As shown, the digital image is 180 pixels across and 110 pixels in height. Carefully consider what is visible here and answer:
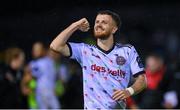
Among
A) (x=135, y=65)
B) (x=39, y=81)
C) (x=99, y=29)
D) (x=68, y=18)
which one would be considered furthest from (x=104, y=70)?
(x=68, y=18)

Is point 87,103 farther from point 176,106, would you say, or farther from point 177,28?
point 177,28

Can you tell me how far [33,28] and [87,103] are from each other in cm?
1055

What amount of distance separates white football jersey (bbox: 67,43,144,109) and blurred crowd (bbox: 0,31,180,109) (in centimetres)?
427

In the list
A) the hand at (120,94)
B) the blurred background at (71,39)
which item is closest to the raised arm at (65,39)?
the hand at (120,94)

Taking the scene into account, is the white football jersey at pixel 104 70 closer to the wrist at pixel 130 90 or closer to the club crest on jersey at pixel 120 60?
the club crest on jersey at pixel 120 60

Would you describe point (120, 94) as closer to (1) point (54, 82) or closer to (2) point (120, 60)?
(2) point (120, 60)

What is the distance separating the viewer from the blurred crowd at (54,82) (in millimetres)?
12938

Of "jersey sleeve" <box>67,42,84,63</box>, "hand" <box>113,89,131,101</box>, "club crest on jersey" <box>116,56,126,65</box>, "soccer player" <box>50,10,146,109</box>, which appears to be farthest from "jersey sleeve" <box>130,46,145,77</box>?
"jersey sleeve" <box>67,42,84,63</box>

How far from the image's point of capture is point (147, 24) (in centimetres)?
2078

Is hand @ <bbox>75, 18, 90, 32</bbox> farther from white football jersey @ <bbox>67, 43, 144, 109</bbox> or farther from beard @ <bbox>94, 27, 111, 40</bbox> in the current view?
white football jersey @ <bbox>67, 43, 144, 109</bbox>

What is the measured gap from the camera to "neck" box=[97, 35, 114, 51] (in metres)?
8.41

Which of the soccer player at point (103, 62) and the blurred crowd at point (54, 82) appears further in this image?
the blurred crowd at point (54, 82)

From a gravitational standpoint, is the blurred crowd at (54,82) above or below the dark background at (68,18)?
below

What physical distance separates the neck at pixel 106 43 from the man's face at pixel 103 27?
6 centimetres
